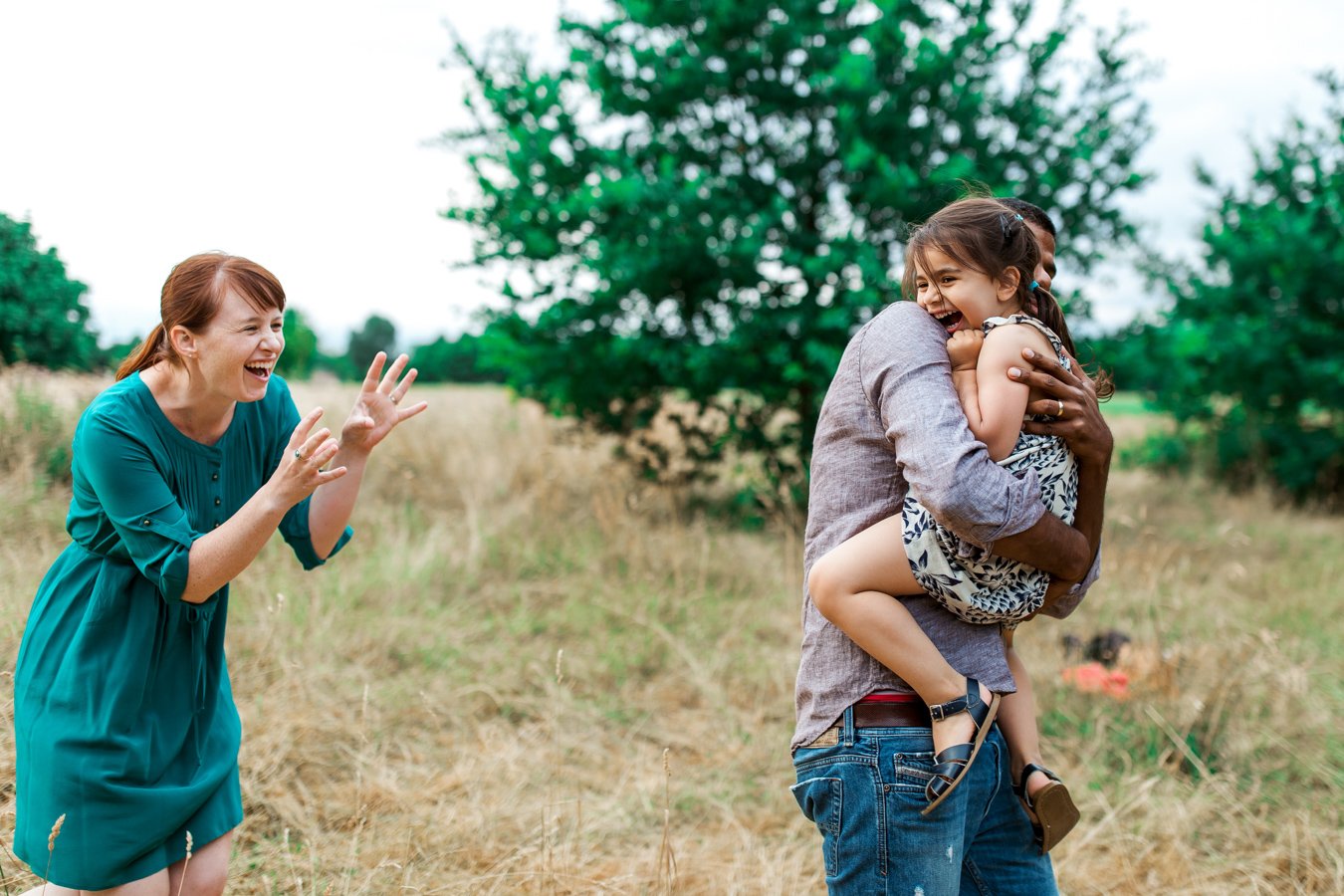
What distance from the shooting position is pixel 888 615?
1.59 metres

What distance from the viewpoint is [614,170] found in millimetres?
7238

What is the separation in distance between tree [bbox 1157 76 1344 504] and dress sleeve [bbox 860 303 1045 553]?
869 centimetres

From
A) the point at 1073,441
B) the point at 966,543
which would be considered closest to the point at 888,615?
the point at 966,543

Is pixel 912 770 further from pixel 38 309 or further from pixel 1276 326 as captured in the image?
pixel 1276 326

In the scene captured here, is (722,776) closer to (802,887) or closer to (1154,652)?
(802,887)

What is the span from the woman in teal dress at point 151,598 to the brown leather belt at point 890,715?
107 centimetres

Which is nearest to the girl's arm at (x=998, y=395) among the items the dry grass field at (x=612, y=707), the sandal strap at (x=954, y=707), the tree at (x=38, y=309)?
the sandal strap at (x=954, y=707)

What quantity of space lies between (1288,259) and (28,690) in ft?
35.3

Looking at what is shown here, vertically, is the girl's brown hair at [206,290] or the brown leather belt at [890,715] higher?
the girl's brown hair at [206,290]

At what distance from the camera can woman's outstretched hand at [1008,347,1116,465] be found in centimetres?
162

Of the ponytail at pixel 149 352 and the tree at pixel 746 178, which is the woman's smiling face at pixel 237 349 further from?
the tree at pixel 746 178

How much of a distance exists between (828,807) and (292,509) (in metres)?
1.40

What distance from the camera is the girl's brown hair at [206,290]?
1.95 metres

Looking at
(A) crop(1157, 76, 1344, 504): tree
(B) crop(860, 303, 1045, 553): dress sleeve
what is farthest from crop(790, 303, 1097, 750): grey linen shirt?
(A) crop(1157, 76, 1344, 504): tree
